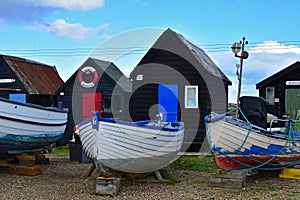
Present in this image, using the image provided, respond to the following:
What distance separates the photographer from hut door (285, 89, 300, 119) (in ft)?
55.3

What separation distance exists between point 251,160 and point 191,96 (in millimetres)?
5699

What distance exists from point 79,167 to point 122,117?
4750 mm

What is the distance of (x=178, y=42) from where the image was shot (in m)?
14.2

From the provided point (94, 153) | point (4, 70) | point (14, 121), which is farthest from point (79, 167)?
point (4, 70)

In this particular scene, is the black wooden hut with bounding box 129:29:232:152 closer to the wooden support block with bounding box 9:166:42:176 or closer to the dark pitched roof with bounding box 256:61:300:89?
the dark pitched roof with bounding box 256:61:300:89

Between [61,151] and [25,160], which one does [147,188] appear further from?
[61,151]

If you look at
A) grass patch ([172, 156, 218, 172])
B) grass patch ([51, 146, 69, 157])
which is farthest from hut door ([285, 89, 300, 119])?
grass patch ([51, 146, 69, 157])

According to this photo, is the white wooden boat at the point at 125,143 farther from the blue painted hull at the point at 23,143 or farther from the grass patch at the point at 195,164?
the grass patch at the point at 195,164

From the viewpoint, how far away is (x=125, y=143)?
25.2 feet

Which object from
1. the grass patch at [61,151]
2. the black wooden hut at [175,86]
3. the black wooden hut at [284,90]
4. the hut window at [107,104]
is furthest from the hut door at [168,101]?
the black wooden hut at [284,90]

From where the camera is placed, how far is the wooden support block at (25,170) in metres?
9.96

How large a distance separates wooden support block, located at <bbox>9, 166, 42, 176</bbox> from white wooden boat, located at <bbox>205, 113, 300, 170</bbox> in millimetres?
4287

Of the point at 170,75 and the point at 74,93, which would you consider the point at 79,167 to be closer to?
the point at 170,75

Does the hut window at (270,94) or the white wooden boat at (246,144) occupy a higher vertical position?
the hut window at (270,94)
